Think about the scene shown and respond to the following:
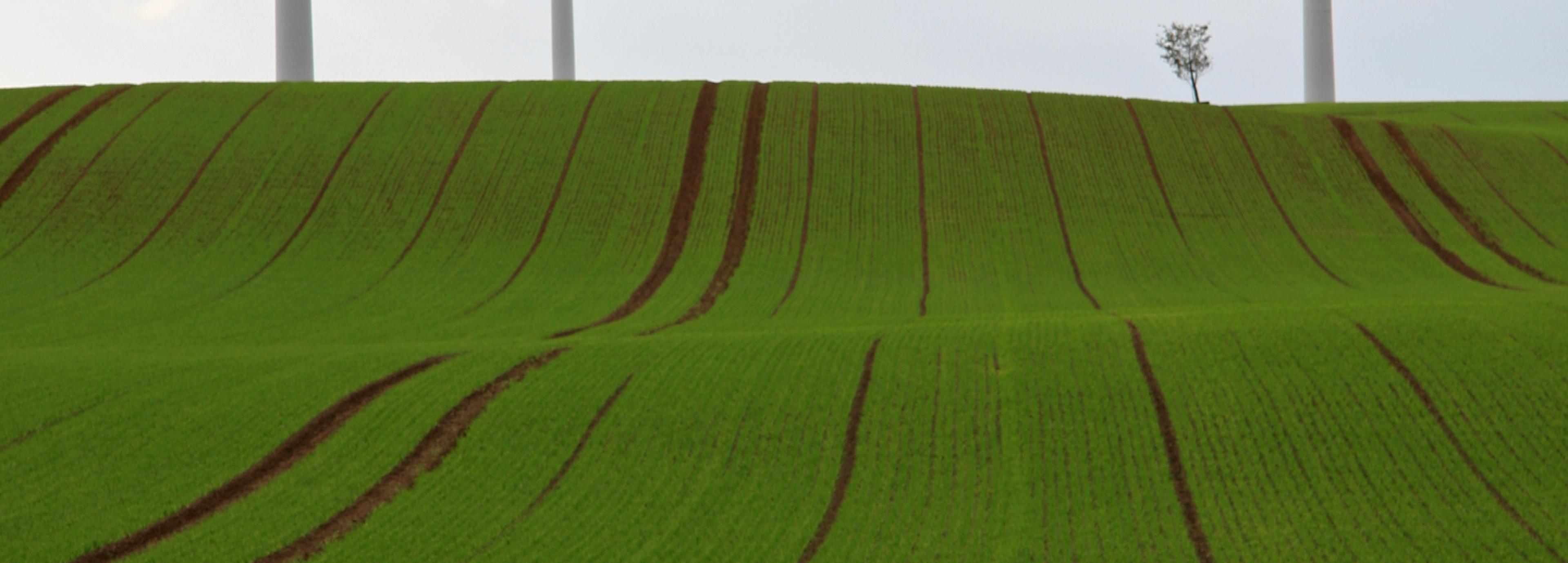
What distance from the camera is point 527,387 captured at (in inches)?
656

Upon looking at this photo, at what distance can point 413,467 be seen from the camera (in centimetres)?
1440

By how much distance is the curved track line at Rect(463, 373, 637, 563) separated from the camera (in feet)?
40.3

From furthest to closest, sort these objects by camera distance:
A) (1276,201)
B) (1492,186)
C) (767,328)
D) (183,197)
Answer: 1. (1492,186)
2. (1276,201)
3. (183,197)
4. (767,328)

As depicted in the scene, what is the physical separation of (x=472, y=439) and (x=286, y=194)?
23.1 m

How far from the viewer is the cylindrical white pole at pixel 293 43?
5819cm

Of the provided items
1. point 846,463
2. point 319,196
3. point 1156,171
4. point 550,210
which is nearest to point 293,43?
point 319,196

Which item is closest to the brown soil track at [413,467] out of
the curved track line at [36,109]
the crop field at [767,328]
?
the crop field at [767,328]

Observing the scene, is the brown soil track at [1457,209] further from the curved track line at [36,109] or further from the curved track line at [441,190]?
the curved track line at [36,109]

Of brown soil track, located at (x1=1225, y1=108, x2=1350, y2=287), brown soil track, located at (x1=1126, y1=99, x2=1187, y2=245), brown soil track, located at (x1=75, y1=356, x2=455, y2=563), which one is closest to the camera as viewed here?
brown soil track, located at (x1=75, y1=356, x2=455, y2=563)

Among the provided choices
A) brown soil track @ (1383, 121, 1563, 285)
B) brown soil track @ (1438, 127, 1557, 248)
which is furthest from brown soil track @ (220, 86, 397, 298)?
brown soil track @ (1438, 127, 1557, 248)

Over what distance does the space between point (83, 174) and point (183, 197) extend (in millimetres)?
3832

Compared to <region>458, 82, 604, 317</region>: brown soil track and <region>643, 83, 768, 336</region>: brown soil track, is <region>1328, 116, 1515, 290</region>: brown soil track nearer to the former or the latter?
<region>643, 83, 768, 336</region>: brown soil track

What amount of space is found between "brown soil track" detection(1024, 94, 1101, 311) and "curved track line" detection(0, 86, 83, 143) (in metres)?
34.2

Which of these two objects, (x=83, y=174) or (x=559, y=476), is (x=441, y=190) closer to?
(x=83, y=174)
